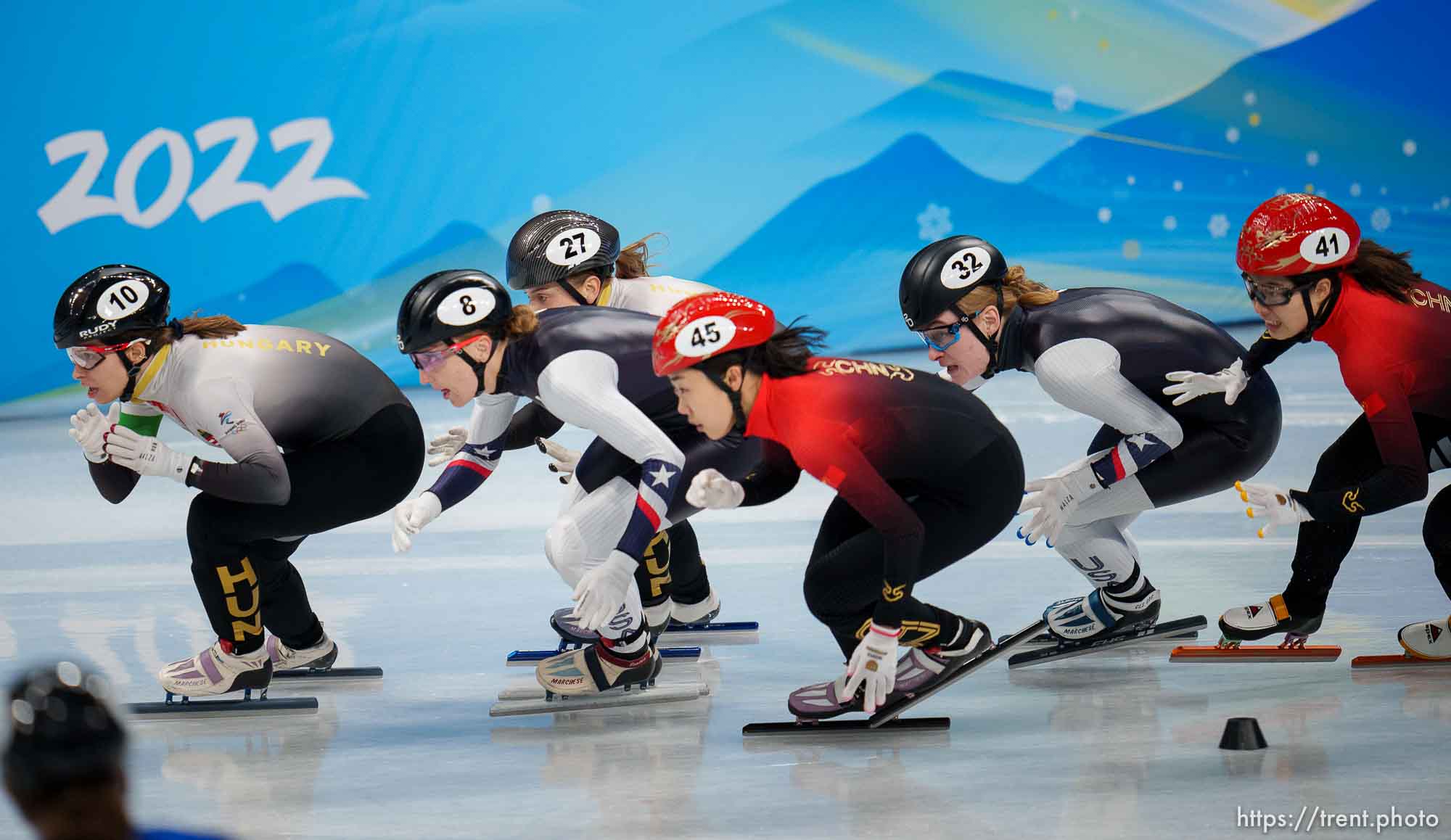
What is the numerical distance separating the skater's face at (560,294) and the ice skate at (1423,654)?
3.20 metres

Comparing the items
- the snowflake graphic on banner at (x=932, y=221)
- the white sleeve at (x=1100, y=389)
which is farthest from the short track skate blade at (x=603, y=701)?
the snowflake graphic on banner at (x=932, y=221)

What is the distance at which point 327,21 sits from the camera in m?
17.6

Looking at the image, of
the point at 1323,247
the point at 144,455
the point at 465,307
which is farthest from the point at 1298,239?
the point at 144,455

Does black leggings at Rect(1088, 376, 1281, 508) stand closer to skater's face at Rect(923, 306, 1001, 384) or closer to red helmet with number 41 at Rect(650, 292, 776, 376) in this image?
skater's face at Rect(923, 306, 1001, 384)

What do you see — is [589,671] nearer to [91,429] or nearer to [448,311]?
[448,311]

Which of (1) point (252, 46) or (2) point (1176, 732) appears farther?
(1) point (252, 46)

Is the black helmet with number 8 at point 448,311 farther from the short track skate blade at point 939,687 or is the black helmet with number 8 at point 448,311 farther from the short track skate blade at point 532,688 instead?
the short track skate blade at point 939,687

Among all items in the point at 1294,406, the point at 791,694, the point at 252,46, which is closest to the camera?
the point at 791,694

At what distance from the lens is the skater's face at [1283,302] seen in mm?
5293

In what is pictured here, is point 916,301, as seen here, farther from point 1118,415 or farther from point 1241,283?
point 1241,283

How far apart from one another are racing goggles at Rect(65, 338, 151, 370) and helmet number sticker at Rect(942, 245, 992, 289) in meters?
2.70

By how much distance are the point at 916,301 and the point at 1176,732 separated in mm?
1726

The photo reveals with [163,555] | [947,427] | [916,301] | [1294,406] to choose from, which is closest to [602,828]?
[947,427]

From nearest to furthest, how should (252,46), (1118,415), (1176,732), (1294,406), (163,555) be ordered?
(1176,732) < (1118,415) < (163,555) < (1294,406) < (252,46)
